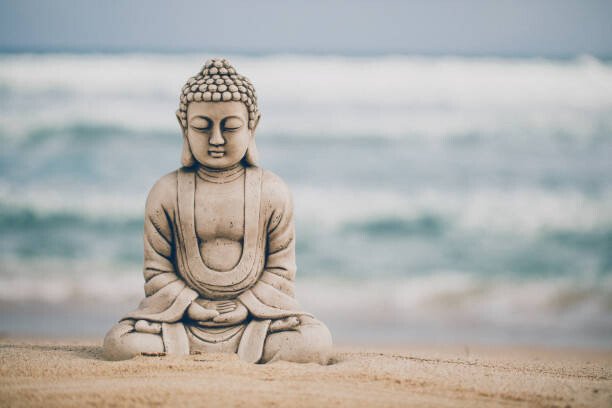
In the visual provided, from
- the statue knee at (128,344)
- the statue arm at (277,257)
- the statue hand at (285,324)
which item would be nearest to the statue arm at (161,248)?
the statue knee at (128,344)

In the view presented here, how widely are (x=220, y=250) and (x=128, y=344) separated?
0.92 meters

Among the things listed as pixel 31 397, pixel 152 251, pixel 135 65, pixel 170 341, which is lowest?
pixel 31 397

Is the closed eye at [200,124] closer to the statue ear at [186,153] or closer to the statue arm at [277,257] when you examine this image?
the statue ear at [186,153]

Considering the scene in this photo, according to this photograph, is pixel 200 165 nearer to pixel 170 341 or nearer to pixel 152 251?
pixel 152 251

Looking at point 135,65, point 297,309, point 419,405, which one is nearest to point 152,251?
point 297,309

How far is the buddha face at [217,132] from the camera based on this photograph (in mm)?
6426

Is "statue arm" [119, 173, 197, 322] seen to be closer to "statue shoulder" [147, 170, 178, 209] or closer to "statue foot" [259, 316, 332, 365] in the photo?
"statue shoulder" [147, 170, 178, 209]

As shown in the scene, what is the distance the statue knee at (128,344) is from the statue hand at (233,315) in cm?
44

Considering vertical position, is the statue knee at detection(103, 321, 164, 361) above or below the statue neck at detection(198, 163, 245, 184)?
below

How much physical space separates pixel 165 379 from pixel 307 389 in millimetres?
855

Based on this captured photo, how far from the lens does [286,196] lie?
22.0 feet

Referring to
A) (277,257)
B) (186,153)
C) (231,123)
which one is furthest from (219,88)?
(277,257)

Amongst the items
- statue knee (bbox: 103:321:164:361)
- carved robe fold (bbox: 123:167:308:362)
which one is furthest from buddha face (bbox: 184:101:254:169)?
statue knee (bbox: 103:321:164:361)

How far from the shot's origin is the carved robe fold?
21.0 feet
